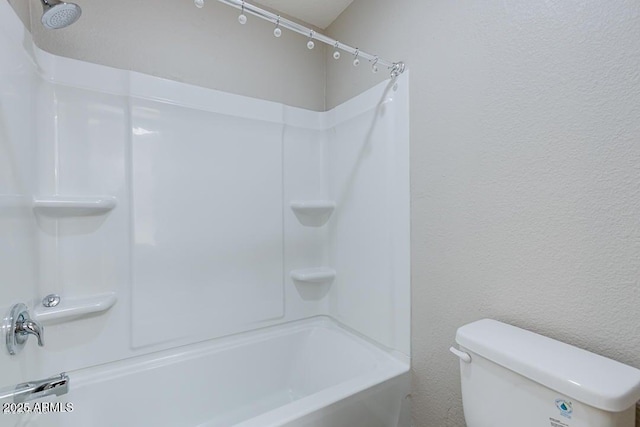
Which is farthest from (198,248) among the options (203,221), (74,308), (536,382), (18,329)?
(536,382)

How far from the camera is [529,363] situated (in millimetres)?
724

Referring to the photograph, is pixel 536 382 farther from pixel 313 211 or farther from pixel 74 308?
pixel 74 308

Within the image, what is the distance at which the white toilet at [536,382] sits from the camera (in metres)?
0.62

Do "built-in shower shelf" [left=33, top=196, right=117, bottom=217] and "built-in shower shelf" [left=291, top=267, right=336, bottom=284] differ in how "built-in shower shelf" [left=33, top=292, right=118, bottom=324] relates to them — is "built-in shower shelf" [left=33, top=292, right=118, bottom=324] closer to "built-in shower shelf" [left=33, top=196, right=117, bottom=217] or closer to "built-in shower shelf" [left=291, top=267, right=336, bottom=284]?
"built-in shower shelf" [left=33, top=196, right=117, bottom=217]

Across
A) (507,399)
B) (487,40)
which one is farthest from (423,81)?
(507,399)

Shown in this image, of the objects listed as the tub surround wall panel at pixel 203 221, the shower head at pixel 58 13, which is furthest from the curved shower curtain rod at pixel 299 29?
the tub surround wall panel at pixel 203 221

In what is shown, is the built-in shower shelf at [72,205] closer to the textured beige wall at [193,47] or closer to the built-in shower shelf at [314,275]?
the textured beige wall at [193,47]

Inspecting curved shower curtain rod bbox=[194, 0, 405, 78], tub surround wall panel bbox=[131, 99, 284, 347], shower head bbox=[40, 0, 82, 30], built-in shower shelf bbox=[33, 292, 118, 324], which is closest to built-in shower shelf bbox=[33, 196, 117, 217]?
tub surround wall panel bbox=[131, 99, 284, 347]

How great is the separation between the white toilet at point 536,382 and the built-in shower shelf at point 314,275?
1.02 metres

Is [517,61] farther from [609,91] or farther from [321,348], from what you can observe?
[321,348]

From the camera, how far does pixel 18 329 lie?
0.96m

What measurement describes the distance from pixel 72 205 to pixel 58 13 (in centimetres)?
73

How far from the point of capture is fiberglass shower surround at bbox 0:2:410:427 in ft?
3.75

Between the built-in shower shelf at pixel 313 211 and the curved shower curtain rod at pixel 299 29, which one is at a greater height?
the curved shower curtain rod at pixel 299 29
